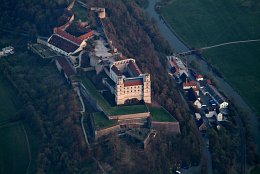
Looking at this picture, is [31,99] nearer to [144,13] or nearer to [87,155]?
[87,155]

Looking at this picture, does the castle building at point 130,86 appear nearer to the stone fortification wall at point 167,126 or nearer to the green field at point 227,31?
the stone fortification wall at point 167,126

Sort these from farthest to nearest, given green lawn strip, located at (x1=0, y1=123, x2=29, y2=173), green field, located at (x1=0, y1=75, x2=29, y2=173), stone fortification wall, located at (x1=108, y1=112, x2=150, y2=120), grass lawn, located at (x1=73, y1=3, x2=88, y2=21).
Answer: grass lawn, located at (x1=73, y1=3, x2=88, y2=21) → stone fortification wall, located at (x1=108, y1=112, x2=150, y2=120) → green field, located at (x1=0, y1=75, x2=29, y2=173) → green lawn strip, located at (x1=0, y1=123, x2=29, y2=173)

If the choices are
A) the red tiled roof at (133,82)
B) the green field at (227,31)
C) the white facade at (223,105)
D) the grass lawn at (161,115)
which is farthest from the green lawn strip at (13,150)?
the green field at (227,31)

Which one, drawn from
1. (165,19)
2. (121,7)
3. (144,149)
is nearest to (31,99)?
(144,149)

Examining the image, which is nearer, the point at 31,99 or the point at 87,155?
the point at 87,155

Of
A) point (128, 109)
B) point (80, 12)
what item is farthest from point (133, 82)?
point (80, 12)

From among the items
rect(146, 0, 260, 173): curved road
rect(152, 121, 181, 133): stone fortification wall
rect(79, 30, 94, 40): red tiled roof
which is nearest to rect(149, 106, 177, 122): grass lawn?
rect(152, 121, 181, 133): stone fortification wall

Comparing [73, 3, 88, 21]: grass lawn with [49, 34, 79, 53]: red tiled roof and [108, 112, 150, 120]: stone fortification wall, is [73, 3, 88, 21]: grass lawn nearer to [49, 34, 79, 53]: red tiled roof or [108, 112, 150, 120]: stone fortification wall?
[49, 34, 79, 53]: red tiled roof
